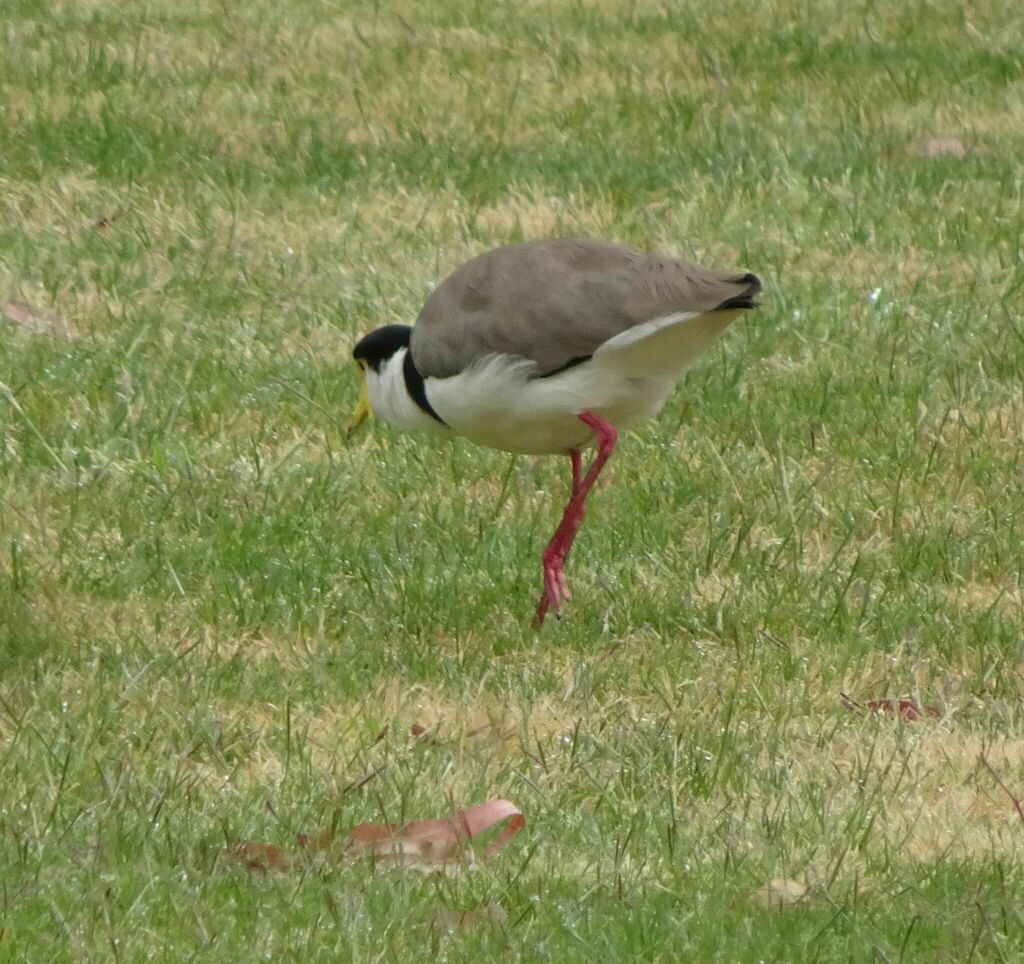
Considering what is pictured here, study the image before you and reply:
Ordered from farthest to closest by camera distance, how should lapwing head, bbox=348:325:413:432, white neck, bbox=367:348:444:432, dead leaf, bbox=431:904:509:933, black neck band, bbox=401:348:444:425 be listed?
lapwing head, bbox=348:325:413:432, white neck, bbox=367:348:444:432, black neck band, bbox=401:348:444:425, dead leaf, bbox=431:904:509:933

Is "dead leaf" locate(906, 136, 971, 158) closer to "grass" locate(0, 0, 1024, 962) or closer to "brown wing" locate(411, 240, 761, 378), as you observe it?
"grass" locate(0, 0, 1024, 962)

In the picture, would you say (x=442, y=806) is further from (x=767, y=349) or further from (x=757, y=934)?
(x=767, y=349)

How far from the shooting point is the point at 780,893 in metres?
4.13

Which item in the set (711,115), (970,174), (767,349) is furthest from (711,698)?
(711,115)

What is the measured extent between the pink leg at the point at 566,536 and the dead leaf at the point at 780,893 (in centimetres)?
158

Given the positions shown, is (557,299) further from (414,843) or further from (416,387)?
(414,843)

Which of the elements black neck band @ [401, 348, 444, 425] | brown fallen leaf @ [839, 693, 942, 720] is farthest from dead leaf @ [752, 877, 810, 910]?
black neck band @ [401, 348, 444, 425]

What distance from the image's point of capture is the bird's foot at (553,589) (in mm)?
5668

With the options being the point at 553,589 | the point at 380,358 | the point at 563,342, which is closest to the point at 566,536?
the point at 553,589

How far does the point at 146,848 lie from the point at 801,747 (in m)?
1.56

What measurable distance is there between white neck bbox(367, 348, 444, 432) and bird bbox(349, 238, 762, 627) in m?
0.16

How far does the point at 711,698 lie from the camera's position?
5.24 m

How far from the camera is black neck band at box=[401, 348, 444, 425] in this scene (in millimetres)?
6070

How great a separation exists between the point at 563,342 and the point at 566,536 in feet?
1.77
